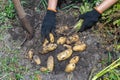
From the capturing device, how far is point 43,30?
119 inches

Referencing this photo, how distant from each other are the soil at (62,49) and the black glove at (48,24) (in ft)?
0.31

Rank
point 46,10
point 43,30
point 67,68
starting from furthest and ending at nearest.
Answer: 1. point 46,10
2. point 43,30
3. point 67,68

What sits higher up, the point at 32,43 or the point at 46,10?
the point at 46,10

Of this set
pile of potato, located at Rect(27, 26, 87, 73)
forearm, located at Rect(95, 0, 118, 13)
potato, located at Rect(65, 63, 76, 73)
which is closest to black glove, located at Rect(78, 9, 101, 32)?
forearm, located at Rect(95, 0, 118, 13)

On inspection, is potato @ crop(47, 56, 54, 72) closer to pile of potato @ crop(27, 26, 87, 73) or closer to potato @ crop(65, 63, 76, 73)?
pile of potato @ crop(27, 26, 87, 73)

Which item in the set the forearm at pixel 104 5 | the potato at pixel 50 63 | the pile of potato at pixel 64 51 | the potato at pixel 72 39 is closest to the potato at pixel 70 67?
the pile of potato at pixel 64 51

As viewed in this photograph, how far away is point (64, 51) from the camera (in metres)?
2.86

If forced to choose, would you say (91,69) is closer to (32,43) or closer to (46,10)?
(32,43)

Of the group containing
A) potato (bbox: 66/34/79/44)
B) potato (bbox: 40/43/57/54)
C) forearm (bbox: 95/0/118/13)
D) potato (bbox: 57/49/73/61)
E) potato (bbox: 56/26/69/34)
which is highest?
forearm (bbox: 95/0/118/13)

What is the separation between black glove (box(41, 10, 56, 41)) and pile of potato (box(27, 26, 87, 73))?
53mm

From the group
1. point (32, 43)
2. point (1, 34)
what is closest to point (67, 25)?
point (32, 43)

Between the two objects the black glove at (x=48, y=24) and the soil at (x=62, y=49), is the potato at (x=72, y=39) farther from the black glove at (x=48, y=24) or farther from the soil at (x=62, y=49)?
the black glove at (x=48, y=24)

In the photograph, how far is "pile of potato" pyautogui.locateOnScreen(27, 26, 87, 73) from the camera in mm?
2834

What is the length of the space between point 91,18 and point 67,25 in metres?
0.28
